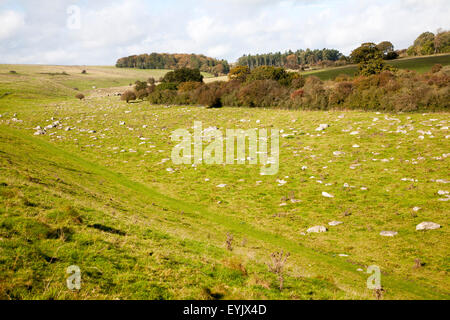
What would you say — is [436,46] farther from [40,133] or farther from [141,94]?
[40,133]

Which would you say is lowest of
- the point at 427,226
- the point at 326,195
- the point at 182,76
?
the point at 427,226

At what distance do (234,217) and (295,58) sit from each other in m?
183

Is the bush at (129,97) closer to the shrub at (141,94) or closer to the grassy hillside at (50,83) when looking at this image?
the shrub at (141,94)

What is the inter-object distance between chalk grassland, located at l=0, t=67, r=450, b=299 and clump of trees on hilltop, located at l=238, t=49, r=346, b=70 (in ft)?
423

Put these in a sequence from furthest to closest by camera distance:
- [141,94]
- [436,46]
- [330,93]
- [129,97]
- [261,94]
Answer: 1. [436,46]
2. [141,94]
3. [129,97]
4. [261,94]
5. [330,93]

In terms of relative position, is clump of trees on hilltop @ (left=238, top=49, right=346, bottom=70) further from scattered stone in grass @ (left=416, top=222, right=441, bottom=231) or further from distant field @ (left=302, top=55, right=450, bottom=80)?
scattered stone in grass @ (left=416, top=222, right=441, bottom=231)

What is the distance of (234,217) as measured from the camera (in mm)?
16438

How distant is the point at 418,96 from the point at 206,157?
26.6 meters

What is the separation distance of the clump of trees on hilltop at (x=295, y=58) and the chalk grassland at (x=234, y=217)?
128926 mm

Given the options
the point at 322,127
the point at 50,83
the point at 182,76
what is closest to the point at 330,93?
the point at 322,127

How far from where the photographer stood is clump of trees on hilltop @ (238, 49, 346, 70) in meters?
160

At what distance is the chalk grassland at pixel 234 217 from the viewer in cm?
728

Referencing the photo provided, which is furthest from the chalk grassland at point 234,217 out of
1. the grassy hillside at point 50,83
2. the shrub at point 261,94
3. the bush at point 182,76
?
the grassy hillside at point 50,83

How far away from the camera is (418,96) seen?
30500 mm
